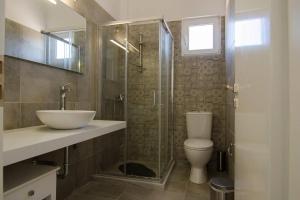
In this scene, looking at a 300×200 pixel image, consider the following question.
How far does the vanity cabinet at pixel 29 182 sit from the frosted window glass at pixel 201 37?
2470 millimetres

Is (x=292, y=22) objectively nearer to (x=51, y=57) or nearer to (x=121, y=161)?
(x=51, y=57)

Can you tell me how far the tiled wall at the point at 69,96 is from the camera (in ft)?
4.39

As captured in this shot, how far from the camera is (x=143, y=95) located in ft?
8.34

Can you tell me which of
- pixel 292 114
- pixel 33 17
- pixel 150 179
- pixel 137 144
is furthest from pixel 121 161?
pixel 292 114

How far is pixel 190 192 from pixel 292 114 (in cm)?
181

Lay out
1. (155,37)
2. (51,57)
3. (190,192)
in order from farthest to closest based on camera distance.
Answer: (155,37), (190,192), (51,57)

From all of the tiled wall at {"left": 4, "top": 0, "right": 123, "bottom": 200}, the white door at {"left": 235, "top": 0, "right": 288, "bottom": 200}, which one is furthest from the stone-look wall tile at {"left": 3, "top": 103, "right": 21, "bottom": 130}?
the white door at {"left": 235, "top": 0, "right": 288, "bottom": 200}

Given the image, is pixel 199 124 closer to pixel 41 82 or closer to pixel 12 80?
pixel 41 82

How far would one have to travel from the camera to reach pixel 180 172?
257 cm

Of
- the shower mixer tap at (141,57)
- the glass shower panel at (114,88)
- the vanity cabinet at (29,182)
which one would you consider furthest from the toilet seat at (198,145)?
the vanity cabinet at (29,182)

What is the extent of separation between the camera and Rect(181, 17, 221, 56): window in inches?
110

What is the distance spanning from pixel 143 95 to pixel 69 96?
960 mm

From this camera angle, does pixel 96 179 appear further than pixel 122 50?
No

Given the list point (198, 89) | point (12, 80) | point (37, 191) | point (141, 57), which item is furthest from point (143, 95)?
point (37, 191)
